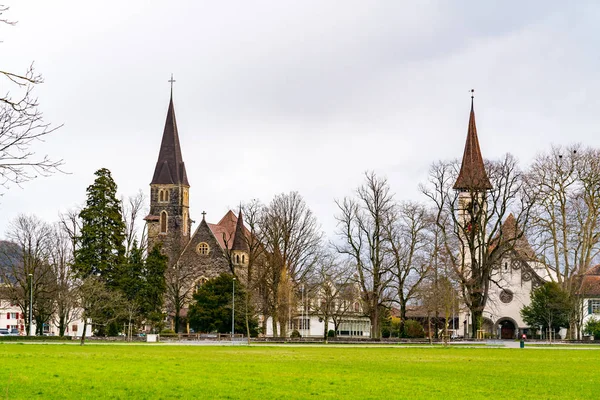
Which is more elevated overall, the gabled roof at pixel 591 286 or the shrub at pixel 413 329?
the gabled roof at pixel 591 286

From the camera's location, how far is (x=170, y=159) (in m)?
106

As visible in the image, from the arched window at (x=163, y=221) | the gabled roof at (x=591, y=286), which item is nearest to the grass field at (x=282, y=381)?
the gabled roof at (x=591, y=286)

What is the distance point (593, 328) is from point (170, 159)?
5215cm

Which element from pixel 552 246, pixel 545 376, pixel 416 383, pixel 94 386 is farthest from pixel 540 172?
pixel 94 386

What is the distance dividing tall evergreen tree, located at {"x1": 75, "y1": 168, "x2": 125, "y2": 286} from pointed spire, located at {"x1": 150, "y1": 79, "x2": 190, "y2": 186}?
103ft

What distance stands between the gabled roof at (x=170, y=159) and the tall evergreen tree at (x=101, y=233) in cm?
3127

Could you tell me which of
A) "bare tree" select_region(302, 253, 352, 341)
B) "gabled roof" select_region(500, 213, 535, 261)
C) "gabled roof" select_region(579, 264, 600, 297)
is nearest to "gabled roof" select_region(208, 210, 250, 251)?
"bare tree" select_region(302, 253, 352, 341)

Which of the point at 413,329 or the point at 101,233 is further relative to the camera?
the point at 413,329

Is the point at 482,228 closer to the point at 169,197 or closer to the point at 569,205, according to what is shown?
the point at 569,205

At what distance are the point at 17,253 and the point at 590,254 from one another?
164ft

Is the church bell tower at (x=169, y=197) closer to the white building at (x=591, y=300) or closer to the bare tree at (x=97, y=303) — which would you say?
the bare tree at (x=97, y=303)

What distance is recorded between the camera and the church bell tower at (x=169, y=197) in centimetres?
10331

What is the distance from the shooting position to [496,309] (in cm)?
8781

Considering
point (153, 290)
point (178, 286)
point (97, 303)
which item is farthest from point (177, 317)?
point (97, 303)
